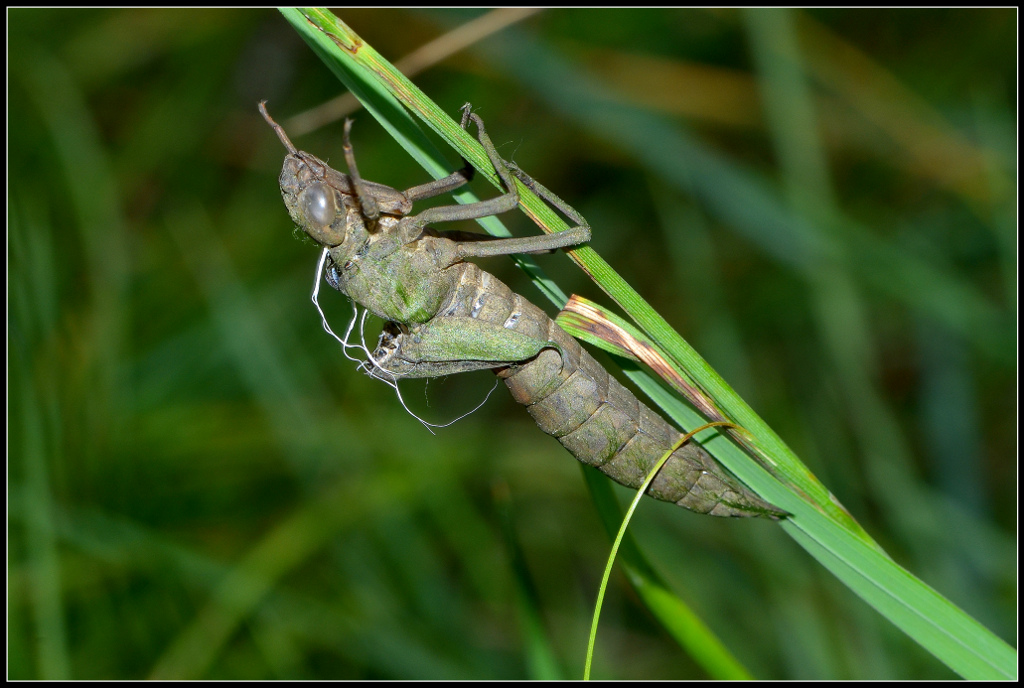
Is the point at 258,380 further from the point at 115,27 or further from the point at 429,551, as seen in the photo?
the point at 115,27

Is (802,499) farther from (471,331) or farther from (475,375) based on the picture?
(475,375)

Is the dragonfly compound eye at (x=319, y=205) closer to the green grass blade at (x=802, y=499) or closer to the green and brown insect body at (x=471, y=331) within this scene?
the green and brown insect body at (x=471, y=331)

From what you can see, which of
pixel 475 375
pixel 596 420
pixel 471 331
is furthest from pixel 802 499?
pixel 475 375

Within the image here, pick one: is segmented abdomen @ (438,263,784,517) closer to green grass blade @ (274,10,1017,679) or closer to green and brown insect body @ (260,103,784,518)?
green and brown insect body @ (260,103,784,518)

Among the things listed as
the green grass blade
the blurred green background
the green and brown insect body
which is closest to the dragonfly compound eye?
the green and brown insect body

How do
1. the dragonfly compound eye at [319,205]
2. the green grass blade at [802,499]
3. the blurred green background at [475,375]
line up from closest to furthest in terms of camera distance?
the green grass blade at [802,499] → the dragonfly compound eye at [319,205] → the blurred green background at [475,375]


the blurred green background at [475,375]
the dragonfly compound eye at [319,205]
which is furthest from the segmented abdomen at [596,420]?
the blurred green background at [475,375]
